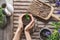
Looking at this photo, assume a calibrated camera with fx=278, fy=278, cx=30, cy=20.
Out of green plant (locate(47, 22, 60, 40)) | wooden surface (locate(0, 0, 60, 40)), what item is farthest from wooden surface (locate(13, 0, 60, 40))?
green plant (locate(47, 22, 60, 40))

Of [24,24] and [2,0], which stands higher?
[2,0]

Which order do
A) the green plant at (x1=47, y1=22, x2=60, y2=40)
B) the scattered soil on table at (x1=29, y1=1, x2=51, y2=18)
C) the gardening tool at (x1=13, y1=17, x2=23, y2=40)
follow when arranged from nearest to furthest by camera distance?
the green plant at (x1=47, y1=22, x2=60, y2=40), the gardening tool at (x1=13, y1=17, x2=23, y2=40), the scattered soil on table at (x1=29, y1=1, x2=51, y2=18)

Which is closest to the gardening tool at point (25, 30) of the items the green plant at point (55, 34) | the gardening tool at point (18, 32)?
the gardening tool at point (18, 32)

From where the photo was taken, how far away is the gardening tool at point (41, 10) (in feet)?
6.91

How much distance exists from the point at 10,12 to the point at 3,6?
73mm

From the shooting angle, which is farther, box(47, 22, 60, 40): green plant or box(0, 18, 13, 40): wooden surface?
box(0, 18, 13, 40): wooden surface

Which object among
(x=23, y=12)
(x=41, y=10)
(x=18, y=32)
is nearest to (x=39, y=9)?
(x=41, y=10)

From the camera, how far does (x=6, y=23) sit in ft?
6.88

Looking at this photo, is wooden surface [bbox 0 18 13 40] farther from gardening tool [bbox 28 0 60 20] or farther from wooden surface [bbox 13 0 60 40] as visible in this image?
gardening tool [bbox 28 0 60 20]

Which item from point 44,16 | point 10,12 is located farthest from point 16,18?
point 44,16

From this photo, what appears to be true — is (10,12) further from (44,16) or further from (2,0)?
(44,16)

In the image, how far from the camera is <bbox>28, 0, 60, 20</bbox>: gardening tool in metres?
2.11

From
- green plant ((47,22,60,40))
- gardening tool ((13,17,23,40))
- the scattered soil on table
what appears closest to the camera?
green plant ((47,22,60,40))

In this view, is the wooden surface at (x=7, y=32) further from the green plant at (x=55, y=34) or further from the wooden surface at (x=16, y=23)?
the green plant at (x=55, y=34)
